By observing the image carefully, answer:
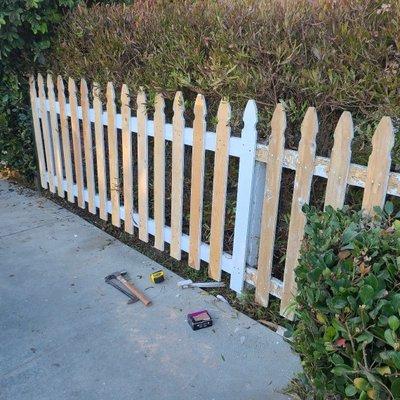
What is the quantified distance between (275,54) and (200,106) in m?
0.62

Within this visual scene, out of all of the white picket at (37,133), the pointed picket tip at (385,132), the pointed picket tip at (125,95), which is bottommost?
the white picket at (37,133)

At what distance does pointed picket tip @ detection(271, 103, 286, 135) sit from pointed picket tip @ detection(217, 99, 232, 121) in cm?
31

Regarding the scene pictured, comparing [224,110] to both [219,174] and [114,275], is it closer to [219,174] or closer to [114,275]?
[219,174]

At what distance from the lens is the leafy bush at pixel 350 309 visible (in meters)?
1.31

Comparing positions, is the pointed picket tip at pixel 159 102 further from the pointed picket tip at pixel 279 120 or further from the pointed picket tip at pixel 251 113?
the pointed picket tip at pixel 279 120

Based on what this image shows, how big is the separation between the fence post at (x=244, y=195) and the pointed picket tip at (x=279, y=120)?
126 millimetres

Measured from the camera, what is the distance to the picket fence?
2242 millimetres

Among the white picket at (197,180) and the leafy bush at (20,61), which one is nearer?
the white picket at (197,180)

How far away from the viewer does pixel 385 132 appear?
200 centimetres

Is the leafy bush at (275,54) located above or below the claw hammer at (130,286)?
above

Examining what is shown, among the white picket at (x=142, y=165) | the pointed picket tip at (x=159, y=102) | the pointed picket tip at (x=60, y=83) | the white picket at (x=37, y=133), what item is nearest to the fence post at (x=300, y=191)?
the pointed picket tip at (x=159, y=102)

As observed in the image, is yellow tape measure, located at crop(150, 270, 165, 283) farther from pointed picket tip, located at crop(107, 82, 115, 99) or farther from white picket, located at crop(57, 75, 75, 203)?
white picket, located at crop(57, 75, 75, 203)

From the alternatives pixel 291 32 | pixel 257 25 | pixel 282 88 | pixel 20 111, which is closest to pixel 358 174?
pixel 282 88

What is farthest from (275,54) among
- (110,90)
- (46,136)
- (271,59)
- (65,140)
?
(46,136)
